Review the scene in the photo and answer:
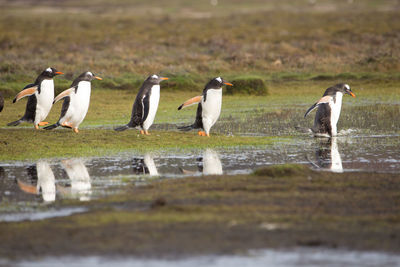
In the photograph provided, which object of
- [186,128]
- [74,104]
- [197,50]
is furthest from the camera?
[197,50]

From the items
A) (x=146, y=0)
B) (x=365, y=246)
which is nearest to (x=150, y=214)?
(x=365, y=246)

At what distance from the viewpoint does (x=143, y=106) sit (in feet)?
43.2

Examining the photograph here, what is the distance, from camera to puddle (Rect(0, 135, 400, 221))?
7864 mm

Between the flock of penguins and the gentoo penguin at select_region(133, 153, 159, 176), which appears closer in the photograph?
the gentoo penguin at select_region(133, 153, 159, 176)

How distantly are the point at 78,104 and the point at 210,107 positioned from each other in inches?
109

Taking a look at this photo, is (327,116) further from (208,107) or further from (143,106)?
(143,106)

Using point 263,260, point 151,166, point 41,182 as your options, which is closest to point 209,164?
point 151,166

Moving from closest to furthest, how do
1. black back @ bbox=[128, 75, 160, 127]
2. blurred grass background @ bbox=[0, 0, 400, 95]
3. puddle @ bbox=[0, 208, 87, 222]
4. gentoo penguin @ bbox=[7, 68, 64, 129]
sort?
1. puddle @ bbox=[0, 208, 87, 222]
2. black back @ bbox=[128, 75, 160, 127]
3. gentoo penguin @ bbox=[7, 68, 64, 129]
4. blurred grass background @ bbox=[0, 0, 400, 95]

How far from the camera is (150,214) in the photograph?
6.41 meters

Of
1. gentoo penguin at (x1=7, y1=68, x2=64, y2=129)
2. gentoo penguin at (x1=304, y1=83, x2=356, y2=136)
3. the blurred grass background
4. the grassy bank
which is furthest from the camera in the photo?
the blurred grass background

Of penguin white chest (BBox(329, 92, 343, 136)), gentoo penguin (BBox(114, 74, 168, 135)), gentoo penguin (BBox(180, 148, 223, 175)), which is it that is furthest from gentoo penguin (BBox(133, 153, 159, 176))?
penguin white chest (BBox(329, 92, 343, 136))

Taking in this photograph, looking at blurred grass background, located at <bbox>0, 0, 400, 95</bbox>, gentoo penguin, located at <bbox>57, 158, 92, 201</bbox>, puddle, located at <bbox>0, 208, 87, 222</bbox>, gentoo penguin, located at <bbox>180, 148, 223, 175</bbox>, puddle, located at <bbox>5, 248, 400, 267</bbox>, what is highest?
blurred grass background, located at <bbox>0, 0, 400, 95</bbox>

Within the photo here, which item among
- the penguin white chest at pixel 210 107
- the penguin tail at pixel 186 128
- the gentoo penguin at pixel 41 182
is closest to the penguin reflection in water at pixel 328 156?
the penguin white chest at pixel 210 107

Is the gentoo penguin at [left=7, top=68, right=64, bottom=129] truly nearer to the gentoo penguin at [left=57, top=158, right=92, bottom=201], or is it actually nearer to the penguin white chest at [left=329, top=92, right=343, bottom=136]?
the gentoo penguin at [left=57, top=158, right=92, bottom=201]
